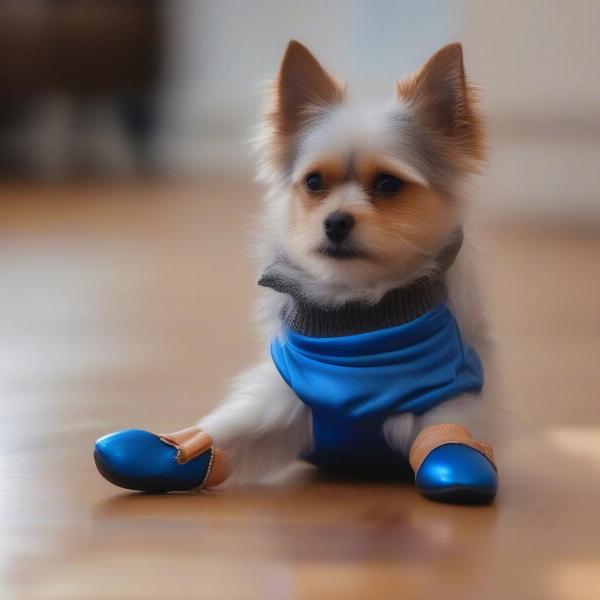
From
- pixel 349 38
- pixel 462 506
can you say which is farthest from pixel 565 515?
pixel 349 38

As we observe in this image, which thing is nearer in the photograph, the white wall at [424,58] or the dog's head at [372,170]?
the dog's head at [372,170]

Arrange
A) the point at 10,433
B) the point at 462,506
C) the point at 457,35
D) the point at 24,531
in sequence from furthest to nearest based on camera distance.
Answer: the point at 457,35 → the point at 10,433 → the point at 462,506 → the point at 24,531

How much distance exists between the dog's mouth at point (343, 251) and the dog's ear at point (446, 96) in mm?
237

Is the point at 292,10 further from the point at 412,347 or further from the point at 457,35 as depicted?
the point at 412,347

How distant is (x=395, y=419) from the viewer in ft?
5.83

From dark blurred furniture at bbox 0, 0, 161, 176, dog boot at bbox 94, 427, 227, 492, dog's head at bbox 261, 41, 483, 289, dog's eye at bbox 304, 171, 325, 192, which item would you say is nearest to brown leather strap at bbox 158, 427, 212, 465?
dog boot at bbox 94, 427, 227, 492

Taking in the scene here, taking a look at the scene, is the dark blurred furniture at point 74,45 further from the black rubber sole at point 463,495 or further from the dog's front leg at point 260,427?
the black rubber sole at point 463,495

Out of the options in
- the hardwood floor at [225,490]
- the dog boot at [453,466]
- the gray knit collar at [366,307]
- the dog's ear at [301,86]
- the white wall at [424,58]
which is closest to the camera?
the hardwood floor at [225,490]

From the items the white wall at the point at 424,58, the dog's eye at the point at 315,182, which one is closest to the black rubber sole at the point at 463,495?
the dog's eye at the point at 315,182

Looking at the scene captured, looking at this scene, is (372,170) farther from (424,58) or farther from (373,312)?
(424,58)

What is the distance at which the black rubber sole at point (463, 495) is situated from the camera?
5.53ft

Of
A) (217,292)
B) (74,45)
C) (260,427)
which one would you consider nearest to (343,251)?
(260,427)

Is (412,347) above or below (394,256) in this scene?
below

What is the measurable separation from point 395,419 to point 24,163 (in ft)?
23.1
